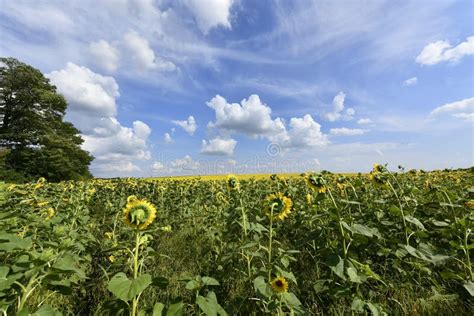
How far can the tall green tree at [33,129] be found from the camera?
28.4m

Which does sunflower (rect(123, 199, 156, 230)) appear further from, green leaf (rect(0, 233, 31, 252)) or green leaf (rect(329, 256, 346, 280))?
green leaf (rect(329, 256, 346, 280))

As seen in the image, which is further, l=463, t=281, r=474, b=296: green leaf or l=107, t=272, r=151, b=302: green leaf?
l=463, t=281, r=474, b=296: green leaf

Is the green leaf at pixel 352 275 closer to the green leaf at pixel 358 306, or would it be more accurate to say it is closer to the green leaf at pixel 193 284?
the green leaf at pixel 358 306

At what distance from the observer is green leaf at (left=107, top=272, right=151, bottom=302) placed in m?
1.66

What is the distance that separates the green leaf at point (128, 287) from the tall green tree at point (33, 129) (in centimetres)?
3181

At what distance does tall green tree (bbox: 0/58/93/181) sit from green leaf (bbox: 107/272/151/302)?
31.8 m

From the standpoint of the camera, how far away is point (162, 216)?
687 cm

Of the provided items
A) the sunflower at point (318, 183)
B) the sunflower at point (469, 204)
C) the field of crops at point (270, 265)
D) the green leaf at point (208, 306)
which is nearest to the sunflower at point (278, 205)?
the field of crops at point (270, 265)

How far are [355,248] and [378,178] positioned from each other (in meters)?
0.89

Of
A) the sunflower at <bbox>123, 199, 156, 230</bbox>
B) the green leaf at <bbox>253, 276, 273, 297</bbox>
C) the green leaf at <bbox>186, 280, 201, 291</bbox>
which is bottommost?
the green leaf at <bbox>253, 276, 273, 297</bbox>

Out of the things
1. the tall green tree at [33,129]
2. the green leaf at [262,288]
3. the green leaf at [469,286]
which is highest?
the tall green tree at [33,129]

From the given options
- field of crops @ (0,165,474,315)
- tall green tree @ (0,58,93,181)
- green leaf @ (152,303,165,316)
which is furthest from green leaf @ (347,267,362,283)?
tall green tree @ (0,58,93,181)

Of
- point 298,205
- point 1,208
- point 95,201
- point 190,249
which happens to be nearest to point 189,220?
point 190,249

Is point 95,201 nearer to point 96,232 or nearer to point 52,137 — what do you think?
point 96,232
